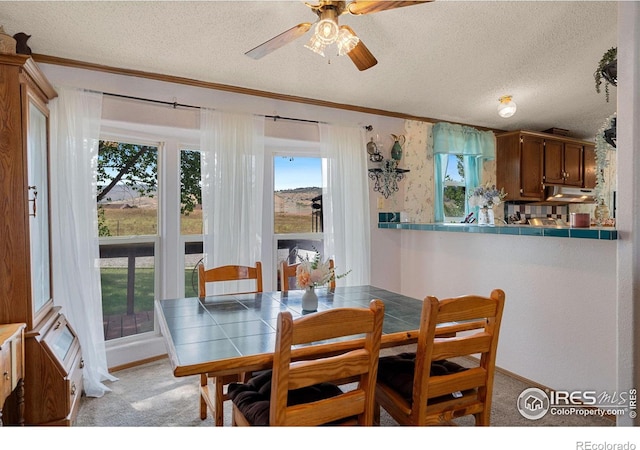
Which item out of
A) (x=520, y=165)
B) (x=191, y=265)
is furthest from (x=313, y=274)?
(x=520, y=165)

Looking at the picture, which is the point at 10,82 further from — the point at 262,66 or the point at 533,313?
the point at 533,313

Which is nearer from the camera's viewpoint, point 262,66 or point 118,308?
point 262,66

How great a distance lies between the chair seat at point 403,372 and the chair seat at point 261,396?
265 mm

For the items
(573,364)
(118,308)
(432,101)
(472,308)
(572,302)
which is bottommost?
(573,364)

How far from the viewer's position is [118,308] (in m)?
3.09

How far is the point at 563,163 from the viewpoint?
4910 mm

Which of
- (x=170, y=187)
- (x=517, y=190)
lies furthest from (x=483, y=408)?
(x=517, y=190)

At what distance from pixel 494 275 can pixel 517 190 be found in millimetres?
2183

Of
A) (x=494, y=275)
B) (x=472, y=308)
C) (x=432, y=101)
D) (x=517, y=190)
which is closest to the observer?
(x=472, y=308)

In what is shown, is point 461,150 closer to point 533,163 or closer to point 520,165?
point 520,165

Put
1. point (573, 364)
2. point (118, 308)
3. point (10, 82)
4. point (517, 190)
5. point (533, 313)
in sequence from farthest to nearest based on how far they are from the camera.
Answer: point (517, 190) < point (118, 308) < point (533, 313) < point (573, 364) < point (10, 82)

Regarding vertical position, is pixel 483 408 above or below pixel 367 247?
below

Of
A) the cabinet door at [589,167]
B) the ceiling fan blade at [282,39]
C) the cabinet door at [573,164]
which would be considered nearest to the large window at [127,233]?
the ceiling fan blade at [282,39]

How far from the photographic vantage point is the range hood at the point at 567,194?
191 inches
